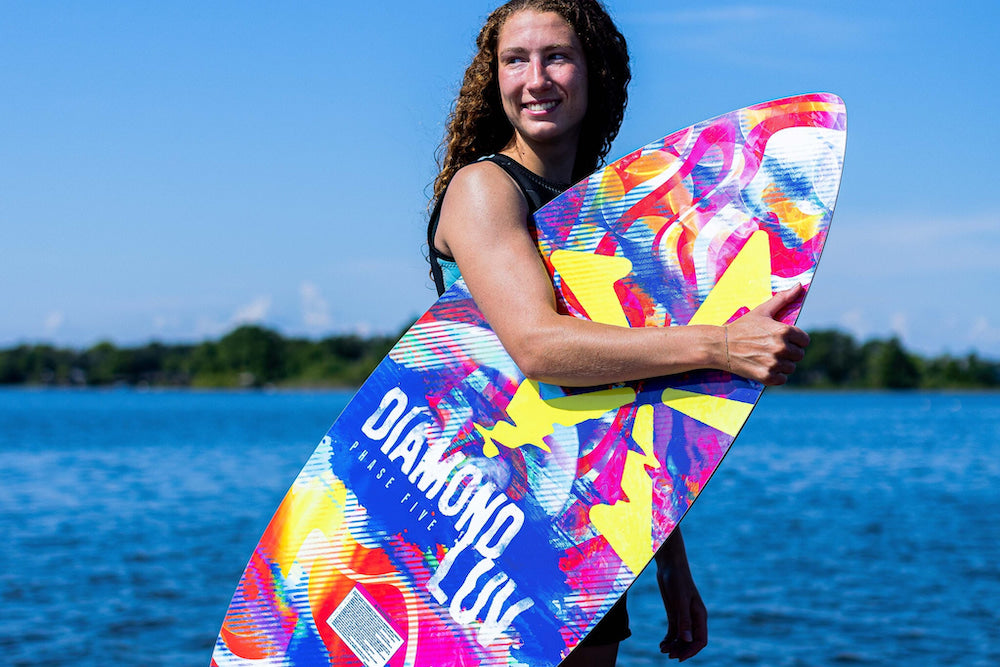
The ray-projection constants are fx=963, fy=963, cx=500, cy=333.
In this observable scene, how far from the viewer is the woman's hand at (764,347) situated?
1873mm

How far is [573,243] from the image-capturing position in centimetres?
214

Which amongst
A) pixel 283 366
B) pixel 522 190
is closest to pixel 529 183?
pixel 522 190

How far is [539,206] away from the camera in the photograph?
2129 millimetres

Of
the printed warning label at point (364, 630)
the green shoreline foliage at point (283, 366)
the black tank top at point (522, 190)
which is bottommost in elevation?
the green shoreline foliage at point (283, 366)

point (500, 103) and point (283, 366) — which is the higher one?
point (500, 103)

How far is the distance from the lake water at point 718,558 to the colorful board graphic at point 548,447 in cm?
826

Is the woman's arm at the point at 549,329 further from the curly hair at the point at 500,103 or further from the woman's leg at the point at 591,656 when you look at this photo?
the woman's leg at the point at 591,656

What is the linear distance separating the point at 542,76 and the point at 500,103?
0.83 feet

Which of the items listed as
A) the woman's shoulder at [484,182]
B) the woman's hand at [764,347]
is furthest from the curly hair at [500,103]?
the woman's hand at [764,347]

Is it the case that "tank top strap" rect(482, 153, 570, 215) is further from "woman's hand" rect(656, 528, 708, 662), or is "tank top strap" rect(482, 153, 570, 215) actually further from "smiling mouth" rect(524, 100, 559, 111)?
"woman's hand" rect(656, 528, 708, 662)

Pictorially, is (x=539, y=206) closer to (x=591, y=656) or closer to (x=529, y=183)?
(x=529, y=183)

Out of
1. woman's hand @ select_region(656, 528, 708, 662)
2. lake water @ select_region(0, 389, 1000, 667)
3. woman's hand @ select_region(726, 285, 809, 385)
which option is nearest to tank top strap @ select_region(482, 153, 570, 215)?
woman's hand @ select_region(726, 285, 809, 385)

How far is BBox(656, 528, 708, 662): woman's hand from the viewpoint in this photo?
240cm

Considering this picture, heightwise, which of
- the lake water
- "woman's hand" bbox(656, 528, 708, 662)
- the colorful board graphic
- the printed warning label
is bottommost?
the lake water
